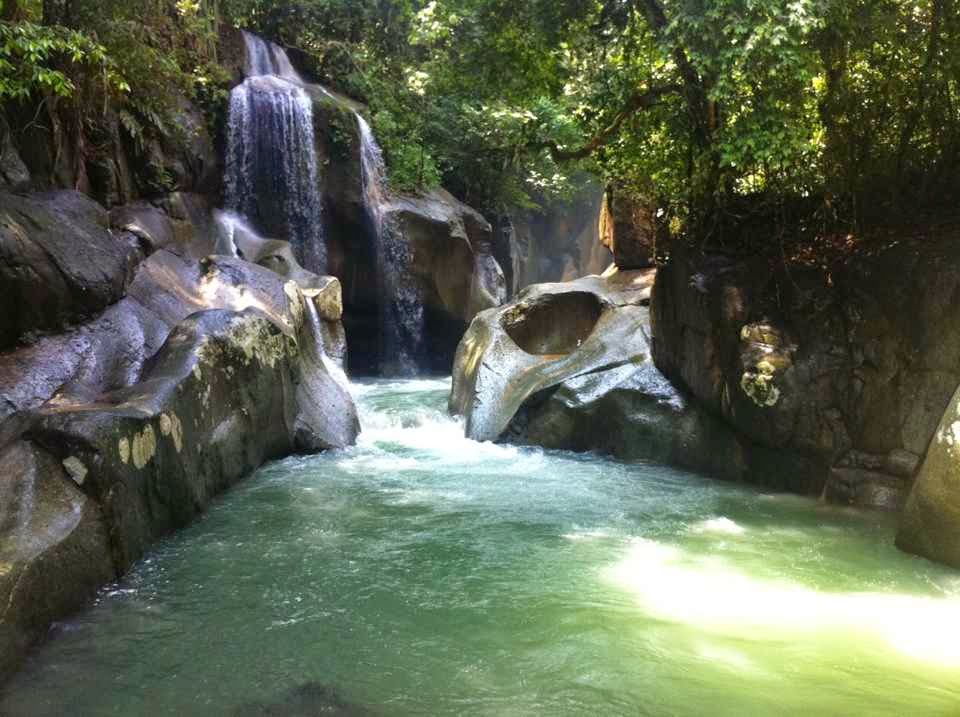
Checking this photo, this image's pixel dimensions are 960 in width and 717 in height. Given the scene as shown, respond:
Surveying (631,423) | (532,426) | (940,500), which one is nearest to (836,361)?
(940,500)

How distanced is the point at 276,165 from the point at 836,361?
12204 mm

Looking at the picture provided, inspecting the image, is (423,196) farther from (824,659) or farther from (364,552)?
(824,659)

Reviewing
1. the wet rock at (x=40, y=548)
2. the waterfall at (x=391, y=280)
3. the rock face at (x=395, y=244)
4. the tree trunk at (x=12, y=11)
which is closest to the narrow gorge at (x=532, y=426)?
the wet rock at (x=40, y=548)

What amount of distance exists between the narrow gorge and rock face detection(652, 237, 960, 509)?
0.03 metres

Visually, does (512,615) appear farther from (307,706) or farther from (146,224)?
(146,224)

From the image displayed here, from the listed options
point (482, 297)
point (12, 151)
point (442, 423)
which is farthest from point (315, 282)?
point (482, 297)

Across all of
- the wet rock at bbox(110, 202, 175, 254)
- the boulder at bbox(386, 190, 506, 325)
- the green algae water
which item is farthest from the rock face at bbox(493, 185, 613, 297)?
the green algae water

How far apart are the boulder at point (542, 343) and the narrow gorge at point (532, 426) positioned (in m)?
0.06

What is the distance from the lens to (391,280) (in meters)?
17.1

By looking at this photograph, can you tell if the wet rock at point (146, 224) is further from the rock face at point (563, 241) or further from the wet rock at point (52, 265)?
the rock face at point (563, 241)

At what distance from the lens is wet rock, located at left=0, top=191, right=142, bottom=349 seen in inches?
263

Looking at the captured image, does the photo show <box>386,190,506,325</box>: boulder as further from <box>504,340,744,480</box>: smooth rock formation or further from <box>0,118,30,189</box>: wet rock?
<box>0,118,30,189</box>: wet rock

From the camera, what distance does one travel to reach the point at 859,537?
19.9 ft

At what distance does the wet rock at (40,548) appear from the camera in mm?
3910
